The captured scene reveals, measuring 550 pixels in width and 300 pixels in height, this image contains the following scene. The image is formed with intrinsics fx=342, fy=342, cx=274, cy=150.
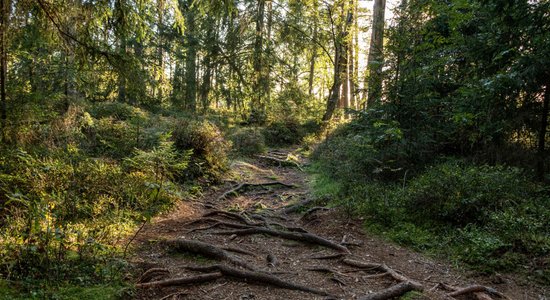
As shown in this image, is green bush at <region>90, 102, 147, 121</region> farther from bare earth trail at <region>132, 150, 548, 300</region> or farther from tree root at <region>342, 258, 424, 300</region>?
tree root at <region>342, 258, 424, 300</region>

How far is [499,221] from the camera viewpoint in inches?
→ 226

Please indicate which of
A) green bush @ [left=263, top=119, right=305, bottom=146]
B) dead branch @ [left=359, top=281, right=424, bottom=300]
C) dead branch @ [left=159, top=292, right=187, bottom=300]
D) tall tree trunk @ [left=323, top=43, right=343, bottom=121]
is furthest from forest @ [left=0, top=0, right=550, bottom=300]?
tall tree trunk @ [left=323, top=43, right=343, bottom=121]

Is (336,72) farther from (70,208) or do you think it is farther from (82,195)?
(70,208)

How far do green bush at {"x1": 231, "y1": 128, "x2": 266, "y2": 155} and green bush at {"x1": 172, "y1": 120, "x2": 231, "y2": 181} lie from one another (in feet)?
14.3

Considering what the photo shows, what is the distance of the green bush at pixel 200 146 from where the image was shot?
10141mm

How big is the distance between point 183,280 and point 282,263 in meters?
1.67

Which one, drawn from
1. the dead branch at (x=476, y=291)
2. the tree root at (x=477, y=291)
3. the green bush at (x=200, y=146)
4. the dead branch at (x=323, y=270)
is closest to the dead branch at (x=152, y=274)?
the dead branch at (x=323, y=270)

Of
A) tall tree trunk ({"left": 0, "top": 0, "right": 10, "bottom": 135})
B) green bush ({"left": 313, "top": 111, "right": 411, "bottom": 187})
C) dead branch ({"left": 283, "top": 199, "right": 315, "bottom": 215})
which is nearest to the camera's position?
tall tree trunk ({"left": 0, "top": 0, "right": 10, "bottom": 135})

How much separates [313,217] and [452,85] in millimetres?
6339

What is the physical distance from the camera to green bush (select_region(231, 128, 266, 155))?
15.4 meters

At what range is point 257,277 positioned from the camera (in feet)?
14.9

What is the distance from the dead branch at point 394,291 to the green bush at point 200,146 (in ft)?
22.6

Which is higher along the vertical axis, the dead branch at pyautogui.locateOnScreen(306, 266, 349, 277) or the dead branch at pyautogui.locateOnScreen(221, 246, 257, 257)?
the dead branch at pyautogui.locateOnScreen(221, 246, 257, 257)

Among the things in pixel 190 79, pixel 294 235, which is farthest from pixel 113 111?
pixel 294 235
